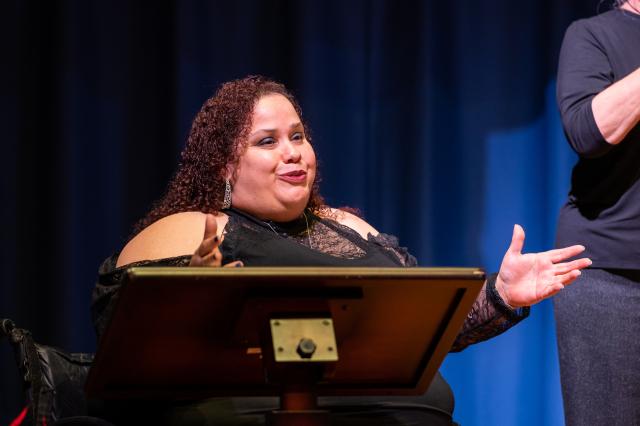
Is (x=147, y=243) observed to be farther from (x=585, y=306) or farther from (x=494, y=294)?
(x=585, y=306)

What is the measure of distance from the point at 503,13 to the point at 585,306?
1.57 m

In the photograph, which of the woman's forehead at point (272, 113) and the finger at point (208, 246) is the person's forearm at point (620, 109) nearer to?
the woman's forehead at point (272, 113)

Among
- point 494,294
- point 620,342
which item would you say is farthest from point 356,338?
point 620,342

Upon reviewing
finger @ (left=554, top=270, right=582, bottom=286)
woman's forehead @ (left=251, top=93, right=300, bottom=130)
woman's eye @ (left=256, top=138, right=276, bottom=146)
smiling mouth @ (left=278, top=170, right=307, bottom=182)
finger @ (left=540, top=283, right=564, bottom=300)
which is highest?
woman's forehead @ (left=251, top=93, right=300, bottom=130)

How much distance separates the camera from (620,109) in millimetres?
2131

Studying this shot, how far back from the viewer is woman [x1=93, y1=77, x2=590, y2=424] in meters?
2.08

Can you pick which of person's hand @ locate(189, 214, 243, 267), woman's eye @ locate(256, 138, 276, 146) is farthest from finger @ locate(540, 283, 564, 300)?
woman's eye @ locate(256, 138, 276, 146)

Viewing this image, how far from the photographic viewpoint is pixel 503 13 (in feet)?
11.4

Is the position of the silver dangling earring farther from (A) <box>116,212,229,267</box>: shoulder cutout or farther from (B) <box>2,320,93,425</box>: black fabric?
(B) <box>2,320,93,425</box>: black fabric

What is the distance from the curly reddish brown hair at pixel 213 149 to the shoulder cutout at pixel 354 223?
0.36 m

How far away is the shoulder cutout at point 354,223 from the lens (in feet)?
8.35

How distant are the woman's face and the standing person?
0.68 metres

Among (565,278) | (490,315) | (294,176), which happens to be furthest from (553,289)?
(294,176)

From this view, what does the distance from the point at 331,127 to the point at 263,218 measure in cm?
102
